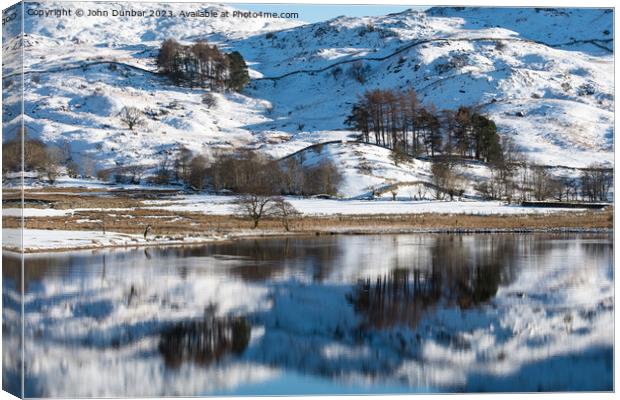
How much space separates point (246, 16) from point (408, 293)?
9743 millimetres

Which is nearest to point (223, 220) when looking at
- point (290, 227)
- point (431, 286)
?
point (290, 227)

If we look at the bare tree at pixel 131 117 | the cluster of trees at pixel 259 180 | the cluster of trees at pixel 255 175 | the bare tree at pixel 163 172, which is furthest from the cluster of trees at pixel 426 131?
the bare tree at pixel 131 117

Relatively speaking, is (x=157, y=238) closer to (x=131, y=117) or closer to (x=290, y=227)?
(x=290, y=227)

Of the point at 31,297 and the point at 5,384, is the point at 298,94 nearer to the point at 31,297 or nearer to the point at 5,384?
the point at 31,297

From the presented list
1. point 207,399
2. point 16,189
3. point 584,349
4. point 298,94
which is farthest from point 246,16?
point 298,94

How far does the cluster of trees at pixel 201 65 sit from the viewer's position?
31969 mm

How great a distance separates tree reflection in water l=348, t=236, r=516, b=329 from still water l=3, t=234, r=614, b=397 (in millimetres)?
86

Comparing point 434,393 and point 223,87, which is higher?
point 223,87

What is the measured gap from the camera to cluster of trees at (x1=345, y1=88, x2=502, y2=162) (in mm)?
45969

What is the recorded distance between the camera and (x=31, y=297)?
70.2 ft

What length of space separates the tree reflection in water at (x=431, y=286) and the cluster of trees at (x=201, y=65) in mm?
10414

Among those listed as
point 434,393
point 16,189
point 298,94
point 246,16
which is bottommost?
point 434,393

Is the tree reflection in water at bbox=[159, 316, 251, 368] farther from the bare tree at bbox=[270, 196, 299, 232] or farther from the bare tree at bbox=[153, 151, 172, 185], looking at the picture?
the bare tree at bbox=[153, 151, 172, 185]

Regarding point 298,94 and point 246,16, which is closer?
point 246,16
